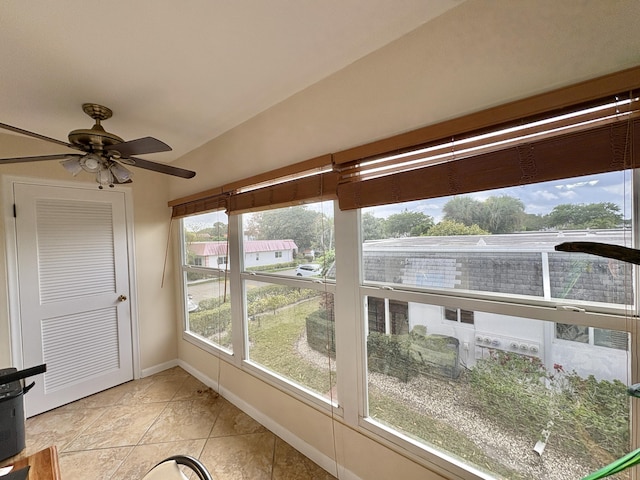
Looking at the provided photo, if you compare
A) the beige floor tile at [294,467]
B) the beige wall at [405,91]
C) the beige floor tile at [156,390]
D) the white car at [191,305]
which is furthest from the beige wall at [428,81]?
the white car at [191,305]

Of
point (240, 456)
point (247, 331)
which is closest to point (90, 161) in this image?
point (247, 331)

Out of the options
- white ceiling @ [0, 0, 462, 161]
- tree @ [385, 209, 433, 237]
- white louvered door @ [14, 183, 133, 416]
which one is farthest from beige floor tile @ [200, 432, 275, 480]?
Result: white ceiling @ [0, 0, 462, 161]

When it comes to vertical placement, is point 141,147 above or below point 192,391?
above

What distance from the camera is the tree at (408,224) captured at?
1.30 m

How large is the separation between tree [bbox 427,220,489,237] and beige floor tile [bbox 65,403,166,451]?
2.58 meters

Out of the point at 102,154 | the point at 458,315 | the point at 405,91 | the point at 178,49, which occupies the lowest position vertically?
the point at 458,315

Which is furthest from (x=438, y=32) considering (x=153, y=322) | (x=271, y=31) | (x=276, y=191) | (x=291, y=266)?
(x=153, y=322)

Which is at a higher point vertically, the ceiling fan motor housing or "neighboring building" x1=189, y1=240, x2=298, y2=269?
the ceiling fan motor housing

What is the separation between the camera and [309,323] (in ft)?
6.04

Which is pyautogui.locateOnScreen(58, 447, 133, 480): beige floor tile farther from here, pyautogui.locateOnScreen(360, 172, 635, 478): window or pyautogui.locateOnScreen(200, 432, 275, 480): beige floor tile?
pyautogui.locateOnScreen(360, 172, 635, 478): window

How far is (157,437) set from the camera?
198 centimetres

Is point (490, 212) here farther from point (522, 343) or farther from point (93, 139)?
point (93, 139)

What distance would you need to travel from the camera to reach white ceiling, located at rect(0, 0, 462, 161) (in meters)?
1.09

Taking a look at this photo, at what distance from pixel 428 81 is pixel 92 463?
310 centimetres
